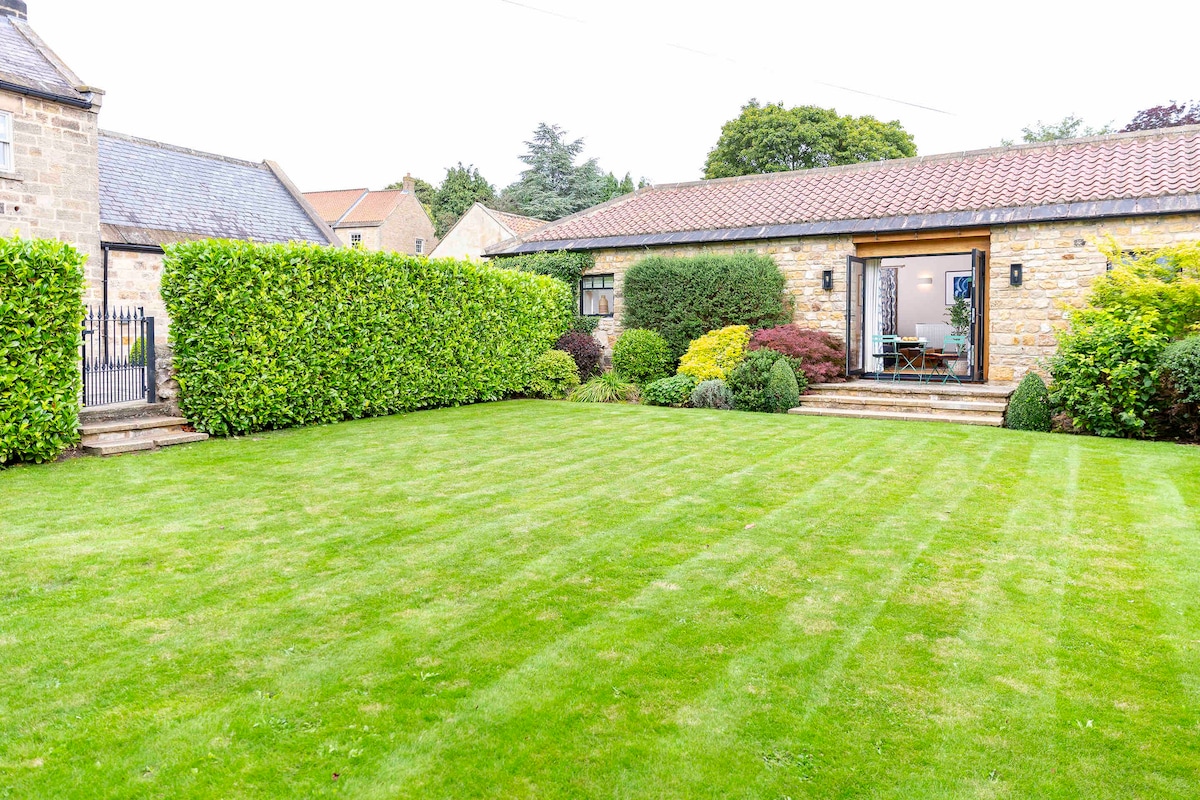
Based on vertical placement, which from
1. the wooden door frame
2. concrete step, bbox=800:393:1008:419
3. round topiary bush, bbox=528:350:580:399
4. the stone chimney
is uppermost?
the stone chimney

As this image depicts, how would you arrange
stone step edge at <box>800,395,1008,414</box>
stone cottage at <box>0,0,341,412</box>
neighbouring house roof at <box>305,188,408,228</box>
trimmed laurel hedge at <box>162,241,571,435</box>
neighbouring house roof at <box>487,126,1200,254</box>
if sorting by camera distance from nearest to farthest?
trimmed laurel hedge at <box>162,241,571,435</box>, stone step edge at <box>800,395,1008,414</box>, neighbouring house roof at <box>487,126,1200,254</box>, stone cottage at <box>0,0,341,412</box>, neighbouring house roof at <box>305,188,408,228</box>

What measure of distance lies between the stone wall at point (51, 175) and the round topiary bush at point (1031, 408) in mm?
15849

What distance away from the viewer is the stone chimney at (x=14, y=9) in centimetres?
1597

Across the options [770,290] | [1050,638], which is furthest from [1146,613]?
[770,290]

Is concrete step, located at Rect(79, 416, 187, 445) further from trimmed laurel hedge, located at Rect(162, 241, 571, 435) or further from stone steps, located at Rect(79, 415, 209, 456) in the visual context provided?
trimmed laurel hedge, located at Rect(162, 241, 571, 435)

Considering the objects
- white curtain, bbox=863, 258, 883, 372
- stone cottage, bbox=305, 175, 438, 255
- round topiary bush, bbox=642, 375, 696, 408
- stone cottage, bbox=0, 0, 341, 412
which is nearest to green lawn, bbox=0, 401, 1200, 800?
stone cottage, bbox=0, 0, 341, 412

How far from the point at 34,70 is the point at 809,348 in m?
15.2

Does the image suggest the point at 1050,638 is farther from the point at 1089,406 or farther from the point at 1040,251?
the point at 1040,251

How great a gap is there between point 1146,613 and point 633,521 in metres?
3.03

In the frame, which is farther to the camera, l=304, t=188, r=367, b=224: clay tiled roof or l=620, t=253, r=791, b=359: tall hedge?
l=304, t=188, r=367, b=224: clay tiled roof

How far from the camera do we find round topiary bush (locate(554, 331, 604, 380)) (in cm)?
1555

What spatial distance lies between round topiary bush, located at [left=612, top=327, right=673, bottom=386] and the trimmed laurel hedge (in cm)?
190

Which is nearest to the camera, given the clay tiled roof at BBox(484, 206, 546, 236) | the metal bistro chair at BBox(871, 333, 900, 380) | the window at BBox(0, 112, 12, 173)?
the window at BBox(0, 112, 12, 173)

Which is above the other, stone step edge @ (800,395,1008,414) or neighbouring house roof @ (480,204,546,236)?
neighbouring house roof @ (480,204,546,236)
